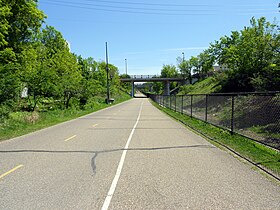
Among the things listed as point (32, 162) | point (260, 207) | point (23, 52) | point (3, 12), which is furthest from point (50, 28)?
point (260, 207)

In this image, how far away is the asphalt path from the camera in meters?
4.61

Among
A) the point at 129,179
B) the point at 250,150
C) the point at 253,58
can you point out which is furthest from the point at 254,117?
the point at 253,58

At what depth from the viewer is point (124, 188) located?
17.4ft

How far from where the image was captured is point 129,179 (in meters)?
5.89

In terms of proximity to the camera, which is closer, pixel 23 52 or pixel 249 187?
pixel 249 187

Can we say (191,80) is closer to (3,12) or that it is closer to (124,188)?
(3,12)

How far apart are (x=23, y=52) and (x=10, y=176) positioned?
96.3 feet

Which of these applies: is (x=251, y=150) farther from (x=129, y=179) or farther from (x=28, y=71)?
(x=28, y=71)

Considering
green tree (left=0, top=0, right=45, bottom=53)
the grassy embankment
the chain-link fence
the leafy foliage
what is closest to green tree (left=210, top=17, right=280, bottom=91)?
the chain-link fence

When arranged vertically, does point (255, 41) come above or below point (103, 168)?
above

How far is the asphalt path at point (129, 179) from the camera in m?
4.61

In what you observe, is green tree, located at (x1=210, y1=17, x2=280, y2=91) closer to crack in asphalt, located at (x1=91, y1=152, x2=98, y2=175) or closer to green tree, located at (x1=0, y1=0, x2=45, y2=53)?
crack in asphalt, located at (x1=91, y1=152, x2=98, y2=175)

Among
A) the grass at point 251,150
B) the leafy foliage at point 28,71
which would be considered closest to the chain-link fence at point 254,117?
the grass at point 251,150

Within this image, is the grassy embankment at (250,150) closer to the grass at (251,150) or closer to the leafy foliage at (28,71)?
the grass at (251,150)
